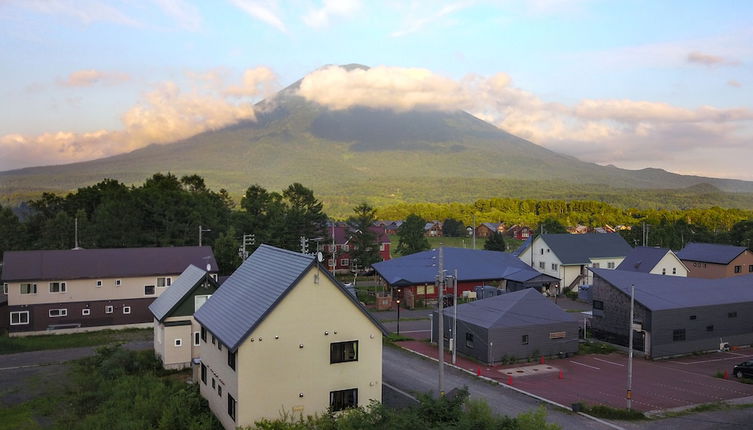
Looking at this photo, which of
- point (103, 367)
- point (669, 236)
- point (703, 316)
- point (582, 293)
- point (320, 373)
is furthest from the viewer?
point (669, 236)

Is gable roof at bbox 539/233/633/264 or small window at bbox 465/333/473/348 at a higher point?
gable roof at bbox 539/233/633/264

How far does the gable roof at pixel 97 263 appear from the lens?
41.3 meters

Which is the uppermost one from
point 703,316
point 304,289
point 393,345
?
point 304,289

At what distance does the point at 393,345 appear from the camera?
36.8 metres

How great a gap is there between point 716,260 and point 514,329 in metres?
44.3

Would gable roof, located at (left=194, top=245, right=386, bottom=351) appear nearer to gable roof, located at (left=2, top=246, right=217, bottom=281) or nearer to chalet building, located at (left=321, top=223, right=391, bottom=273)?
gable roof, located at (left=2, top=246, right=217, bottom=281)

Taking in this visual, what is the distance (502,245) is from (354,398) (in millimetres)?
63649

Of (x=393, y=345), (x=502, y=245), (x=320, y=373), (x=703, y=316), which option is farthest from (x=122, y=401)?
(x=502, y=245)

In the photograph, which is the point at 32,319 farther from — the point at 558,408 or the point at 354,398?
the point at 558,408

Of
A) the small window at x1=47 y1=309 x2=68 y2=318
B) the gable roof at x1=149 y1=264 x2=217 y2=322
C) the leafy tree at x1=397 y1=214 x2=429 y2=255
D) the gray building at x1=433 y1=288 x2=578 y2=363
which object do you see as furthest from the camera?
the leafy tree at x1=397 y1=214 x2=429 y2=255

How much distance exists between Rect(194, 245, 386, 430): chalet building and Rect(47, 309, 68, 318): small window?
84.8 ft

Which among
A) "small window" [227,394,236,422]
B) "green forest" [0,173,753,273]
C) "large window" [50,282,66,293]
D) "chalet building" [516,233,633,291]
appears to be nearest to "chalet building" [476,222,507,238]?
"green forest" [0,173,753,273]

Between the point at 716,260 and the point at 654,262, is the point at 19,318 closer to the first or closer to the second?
the point at 654,262

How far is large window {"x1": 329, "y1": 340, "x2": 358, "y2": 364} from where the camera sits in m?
20.9
